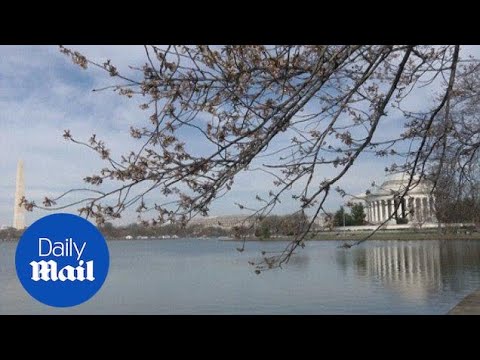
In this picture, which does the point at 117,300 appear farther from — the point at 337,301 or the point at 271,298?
the point at 337,301

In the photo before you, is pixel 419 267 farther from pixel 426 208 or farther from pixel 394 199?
pixel 394 199

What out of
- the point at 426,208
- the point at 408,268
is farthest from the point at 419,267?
the point at 426,208

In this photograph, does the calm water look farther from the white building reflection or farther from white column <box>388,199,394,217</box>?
white column <box>388,199,394,217</box>

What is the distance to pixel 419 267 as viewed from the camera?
563 inches

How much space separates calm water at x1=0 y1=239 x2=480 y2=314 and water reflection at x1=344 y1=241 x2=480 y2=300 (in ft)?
0.10

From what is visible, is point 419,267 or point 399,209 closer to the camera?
point 399,209

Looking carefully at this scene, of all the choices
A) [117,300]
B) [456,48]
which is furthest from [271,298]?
[456,48]

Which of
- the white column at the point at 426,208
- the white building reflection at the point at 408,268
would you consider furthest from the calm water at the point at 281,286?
the white column at the point at 426,208

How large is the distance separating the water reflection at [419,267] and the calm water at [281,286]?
0.10 feet

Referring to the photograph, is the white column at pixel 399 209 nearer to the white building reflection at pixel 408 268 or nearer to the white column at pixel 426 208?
the white column at pixel 426 208

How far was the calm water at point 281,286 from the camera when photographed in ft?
26.3

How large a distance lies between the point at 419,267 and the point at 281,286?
21.8ft

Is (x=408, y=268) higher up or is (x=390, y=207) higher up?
(x=390, y=207)
